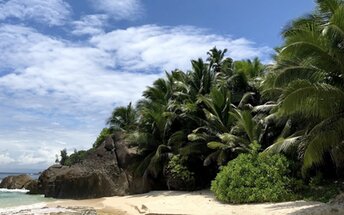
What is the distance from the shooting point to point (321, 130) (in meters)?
13.0

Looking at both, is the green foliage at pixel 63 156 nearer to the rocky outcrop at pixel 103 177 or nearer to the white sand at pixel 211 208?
the rocky outcrop at pixel 103 177

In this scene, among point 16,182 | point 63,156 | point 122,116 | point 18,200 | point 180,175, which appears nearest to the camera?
point 180,175

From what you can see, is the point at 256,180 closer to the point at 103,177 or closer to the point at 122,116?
the point at 103,177

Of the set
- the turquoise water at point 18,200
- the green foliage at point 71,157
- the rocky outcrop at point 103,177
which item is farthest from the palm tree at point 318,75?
the green foliage at point 71,157

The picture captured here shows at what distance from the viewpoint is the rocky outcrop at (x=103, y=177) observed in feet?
95.3

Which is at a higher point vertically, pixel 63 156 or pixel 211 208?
pixel 63 156

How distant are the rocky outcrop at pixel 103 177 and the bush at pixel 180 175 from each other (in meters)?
3.11

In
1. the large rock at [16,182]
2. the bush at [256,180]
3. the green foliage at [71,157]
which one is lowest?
the bush at [256,180]

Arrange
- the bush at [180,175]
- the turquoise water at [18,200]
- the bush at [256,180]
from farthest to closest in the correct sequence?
the turquoise water at [18,200] → the bush at [180,175] → the bush at [256,180]

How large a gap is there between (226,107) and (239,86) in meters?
2.92

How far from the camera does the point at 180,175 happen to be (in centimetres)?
2506

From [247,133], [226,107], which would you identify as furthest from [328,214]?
[226,107]

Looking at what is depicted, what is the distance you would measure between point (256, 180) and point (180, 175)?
8.21 meters

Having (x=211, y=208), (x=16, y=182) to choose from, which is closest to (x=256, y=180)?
→ (x=211, y=208)
